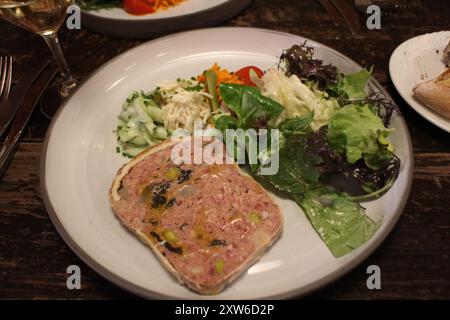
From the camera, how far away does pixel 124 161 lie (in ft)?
8.83

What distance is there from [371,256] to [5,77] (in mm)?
2790

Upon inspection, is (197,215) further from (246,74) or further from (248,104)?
(246,74)

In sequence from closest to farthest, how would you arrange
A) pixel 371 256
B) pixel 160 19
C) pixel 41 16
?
pixel 371 256 → pixel 41 16 → pixel 160 19

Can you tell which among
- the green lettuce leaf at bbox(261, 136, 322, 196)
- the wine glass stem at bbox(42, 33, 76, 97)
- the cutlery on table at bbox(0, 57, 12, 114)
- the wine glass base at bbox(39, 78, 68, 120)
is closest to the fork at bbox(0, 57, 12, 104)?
the cutlery on table at bbox(0, 57, 12, 114)

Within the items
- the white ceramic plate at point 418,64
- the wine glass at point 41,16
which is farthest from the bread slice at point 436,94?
the wine glass at point 41,16

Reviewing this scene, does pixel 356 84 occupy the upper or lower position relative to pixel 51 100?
upper

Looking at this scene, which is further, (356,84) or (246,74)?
(246,74)

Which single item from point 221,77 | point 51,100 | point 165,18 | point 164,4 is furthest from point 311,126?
point 51,100

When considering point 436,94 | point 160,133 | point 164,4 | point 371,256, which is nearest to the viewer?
point 371,256

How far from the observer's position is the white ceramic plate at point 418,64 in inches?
110

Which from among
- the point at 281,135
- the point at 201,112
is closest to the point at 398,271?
the point at 281,135

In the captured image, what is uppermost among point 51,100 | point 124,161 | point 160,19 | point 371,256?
point 160,19

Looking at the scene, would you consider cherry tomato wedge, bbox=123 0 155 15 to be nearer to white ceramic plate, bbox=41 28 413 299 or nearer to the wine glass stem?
white ceramic plate, bbox=41 28 413 299
